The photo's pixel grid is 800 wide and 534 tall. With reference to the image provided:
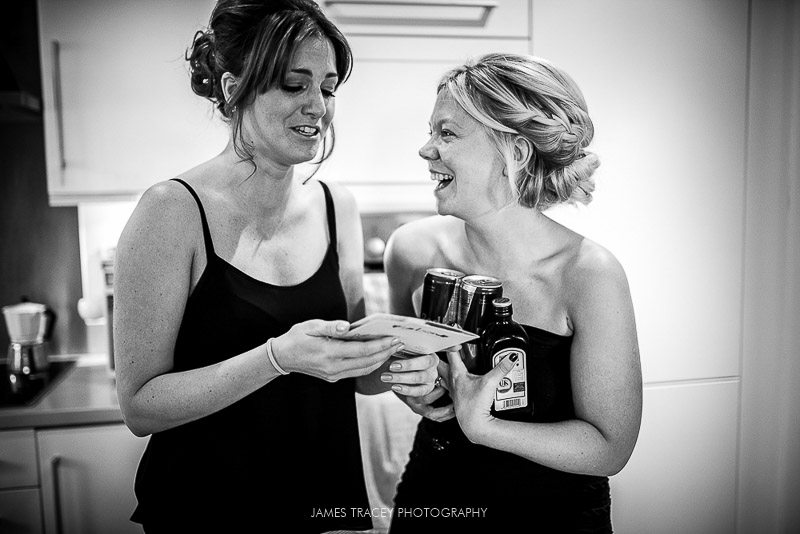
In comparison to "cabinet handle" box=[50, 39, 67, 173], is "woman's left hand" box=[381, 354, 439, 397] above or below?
below

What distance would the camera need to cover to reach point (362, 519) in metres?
1.14

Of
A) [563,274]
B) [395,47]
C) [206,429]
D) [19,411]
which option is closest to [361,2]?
[395,47]

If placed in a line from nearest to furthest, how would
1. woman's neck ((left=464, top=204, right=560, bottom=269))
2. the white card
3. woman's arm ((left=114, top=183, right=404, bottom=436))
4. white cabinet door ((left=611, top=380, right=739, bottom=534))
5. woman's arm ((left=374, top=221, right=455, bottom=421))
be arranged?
the white card < woman's arm ((left=114, top=183, right=404, bottom=436)) < woman's neck ((left=464, top=204, right=560, bottom=269)) < woman's arm ((left=374, top=221, right=455, bottom=421)) < white cabinet door ((left=611, top=380, right=739, bottom=534))

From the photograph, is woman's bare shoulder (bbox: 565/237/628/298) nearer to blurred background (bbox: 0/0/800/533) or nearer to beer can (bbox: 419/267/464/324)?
beer can (bbox: 419/267/464/324)

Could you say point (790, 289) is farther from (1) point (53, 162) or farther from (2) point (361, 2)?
(1) point (53, 162)

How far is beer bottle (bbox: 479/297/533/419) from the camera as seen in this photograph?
3.14 ft

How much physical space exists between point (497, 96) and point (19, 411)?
56.0 inches

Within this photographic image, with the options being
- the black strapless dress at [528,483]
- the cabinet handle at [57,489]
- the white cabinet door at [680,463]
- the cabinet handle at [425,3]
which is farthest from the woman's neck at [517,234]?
the cabinet handle at [57,489]

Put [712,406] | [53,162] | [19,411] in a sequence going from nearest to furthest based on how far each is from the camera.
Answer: [19,411] → [53,162] → [712,406]

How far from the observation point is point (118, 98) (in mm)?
1827

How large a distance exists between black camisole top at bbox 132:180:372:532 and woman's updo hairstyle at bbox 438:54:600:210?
0.35m

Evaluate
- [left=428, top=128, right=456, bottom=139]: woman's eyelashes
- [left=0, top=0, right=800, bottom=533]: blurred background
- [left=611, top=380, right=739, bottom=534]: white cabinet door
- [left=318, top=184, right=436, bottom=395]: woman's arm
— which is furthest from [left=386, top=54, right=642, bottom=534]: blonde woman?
[left=611, top=380, right=739, bottom=534]: white cabinet door

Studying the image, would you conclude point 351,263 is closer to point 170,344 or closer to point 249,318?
point 249,318

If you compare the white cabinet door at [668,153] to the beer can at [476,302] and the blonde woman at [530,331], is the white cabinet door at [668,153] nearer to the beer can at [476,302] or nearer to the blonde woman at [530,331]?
the blonde woman at [530,331]
